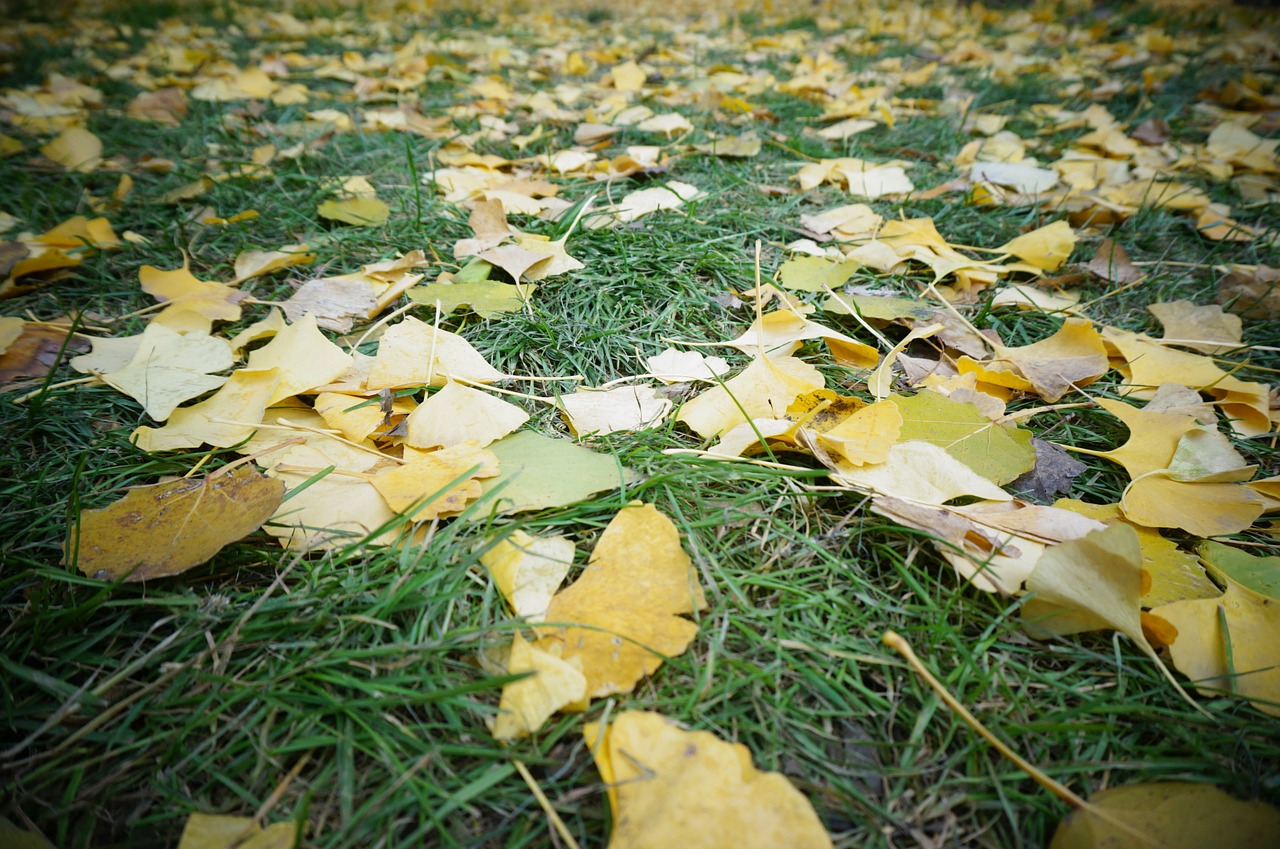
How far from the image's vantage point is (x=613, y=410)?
3.24ft

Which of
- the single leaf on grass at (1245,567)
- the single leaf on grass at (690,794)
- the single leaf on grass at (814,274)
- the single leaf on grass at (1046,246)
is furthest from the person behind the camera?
the single leaf on grass at (1046,246)

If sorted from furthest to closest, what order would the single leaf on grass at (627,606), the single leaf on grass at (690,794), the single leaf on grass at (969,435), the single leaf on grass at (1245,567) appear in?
the single leaf on grass at (969,435) < the single leaf on grass at (1245,567) < the single leaf on grass at (627,606) < the single leaf on grass at (690,794)

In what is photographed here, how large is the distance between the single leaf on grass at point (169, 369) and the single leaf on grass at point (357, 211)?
56cm

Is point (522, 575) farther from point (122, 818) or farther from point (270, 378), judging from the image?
point (270, 378)

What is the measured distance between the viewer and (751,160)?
6.44 feet

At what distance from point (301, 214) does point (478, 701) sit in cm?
145

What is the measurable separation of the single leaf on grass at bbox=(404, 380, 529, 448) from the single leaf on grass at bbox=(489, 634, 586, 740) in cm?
36

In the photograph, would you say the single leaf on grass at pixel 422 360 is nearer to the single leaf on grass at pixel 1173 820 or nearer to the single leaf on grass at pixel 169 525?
the single leaf on grass at pixel 169 525

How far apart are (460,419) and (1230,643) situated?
989 mm

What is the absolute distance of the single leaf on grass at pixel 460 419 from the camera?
2.95ft

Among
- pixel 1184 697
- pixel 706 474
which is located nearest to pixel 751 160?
pixel 706 474

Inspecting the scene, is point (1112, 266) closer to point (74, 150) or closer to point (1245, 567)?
point (1245, 567)

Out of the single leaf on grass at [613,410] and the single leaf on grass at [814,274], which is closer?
the single leaf on grass at [613,410]

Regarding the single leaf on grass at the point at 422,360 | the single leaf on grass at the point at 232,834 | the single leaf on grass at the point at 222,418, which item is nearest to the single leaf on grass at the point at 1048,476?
the single leaf on grass at the point at 422,360
